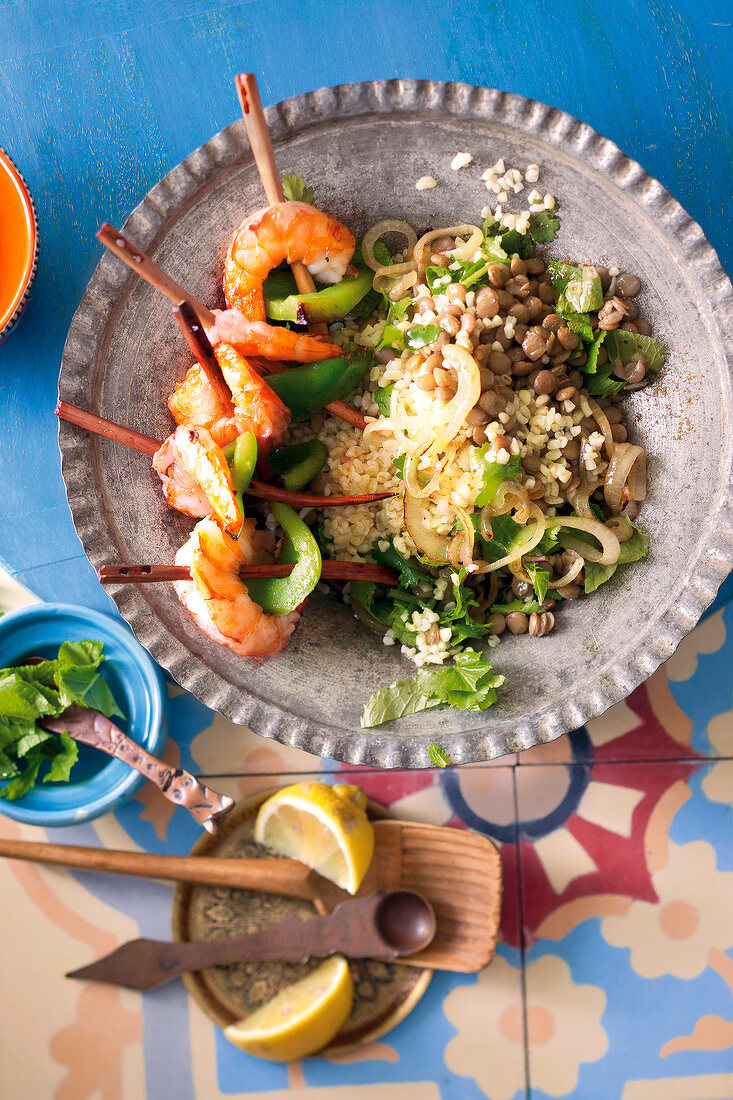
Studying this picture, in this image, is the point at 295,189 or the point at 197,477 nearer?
the point at 197,477

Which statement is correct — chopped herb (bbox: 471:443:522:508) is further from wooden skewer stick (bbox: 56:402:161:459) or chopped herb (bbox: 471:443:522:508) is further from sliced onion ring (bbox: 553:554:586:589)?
wooden skewer stick (bbox: 56:402:161:459)

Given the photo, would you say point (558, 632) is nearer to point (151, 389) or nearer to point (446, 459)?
point (446, 459)

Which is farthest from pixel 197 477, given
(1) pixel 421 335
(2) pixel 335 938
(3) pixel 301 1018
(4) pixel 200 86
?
(3) pixel 301 1018

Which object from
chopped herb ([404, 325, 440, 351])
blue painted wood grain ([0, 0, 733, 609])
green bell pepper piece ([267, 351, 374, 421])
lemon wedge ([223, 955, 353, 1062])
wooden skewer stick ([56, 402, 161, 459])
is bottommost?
lemon wedge ([223, 955, 353, 1062])

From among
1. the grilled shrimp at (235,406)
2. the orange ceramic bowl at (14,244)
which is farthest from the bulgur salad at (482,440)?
the orange ceramic bowl at (14,244)

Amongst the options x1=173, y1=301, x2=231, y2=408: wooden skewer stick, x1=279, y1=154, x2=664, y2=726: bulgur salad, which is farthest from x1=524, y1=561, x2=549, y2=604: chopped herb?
x1=173, y1=301, x2=231, y2=408: wooden skewer stick

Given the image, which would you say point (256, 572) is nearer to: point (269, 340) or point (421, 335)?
point (269, 340)
